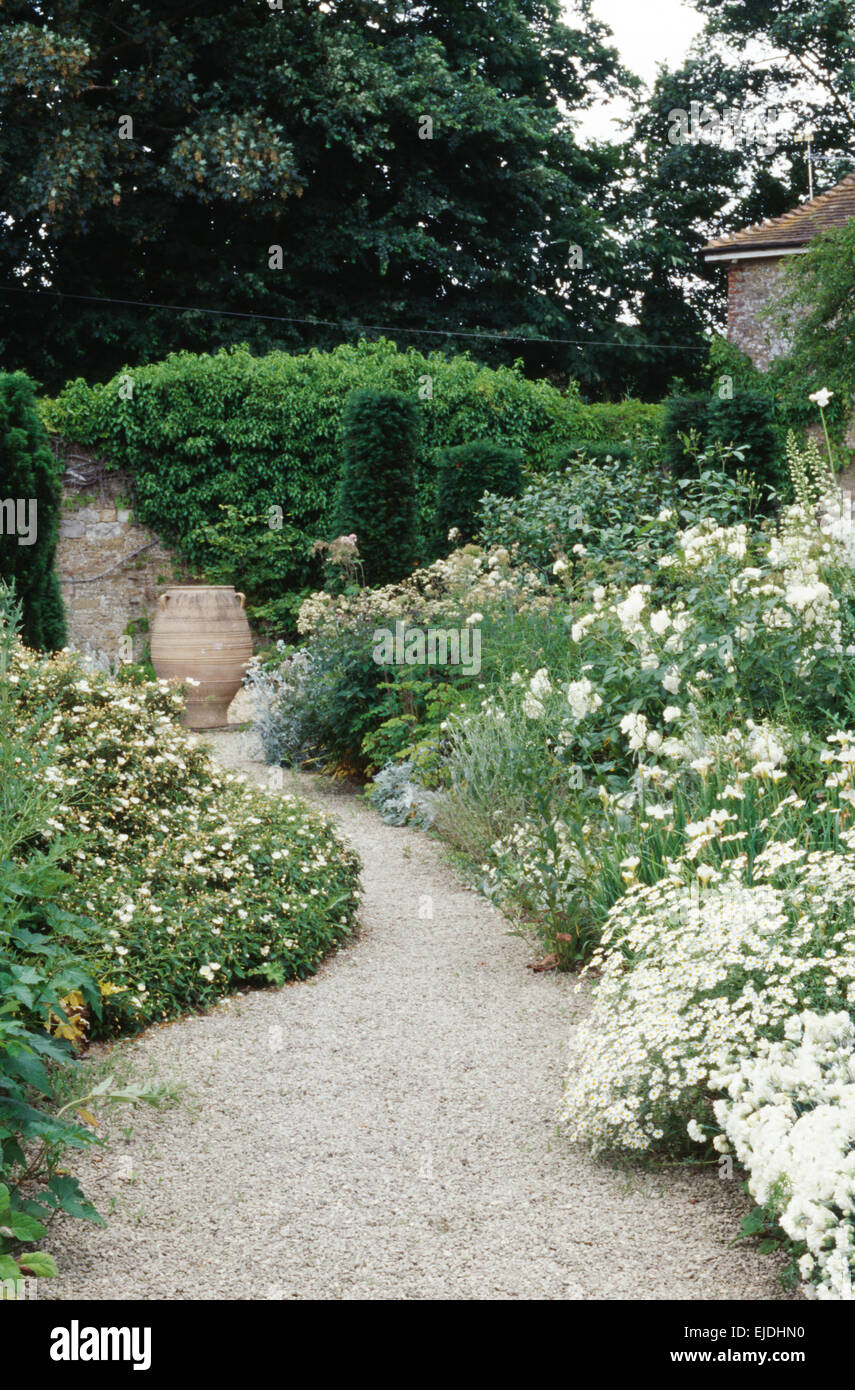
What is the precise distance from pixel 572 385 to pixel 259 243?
467 cm

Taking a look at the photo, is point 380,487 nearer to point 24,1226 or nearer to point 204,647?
point 204,647

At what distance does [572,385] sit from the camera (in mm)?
15852

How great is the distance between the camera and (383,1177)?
279 cm

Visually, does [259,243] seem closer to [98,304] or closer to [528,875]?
[98,304]

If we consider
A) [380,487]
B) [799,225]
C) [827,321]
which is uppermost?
[799,225]

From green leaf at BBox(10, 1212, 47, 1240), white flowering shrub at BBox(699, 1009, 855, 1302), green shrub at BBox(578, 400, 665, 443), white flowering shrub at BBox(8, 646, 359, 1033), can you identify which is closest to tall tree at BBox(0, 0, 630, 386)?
green shrub at BBox(578, 400, 665, 443)

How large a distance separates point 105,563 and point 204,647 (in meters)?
2.95

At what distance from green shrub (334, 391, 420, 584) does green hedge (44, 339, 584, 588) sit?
1646mm

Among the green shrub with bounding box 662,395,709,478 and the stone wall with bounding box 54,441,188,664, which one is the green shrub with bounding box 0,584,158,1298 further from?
the green shrub with bounding box 662,395,709,478

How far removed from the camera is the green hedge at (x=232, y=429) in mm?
11977

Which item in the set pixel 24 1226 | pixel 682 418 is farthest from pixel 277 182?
pixel 24 1226

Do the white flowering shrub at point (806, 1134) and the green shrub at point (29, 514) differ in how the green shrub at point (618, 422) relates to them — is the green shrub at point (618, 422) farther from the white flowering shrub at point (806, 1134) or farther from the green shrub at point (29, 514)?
the white flowering shrub at point (806, 1134)

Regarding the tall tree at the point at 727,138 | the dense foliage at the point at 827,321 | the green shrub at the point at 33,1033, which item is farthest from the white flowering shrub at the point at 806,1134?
the tall tree at the point at 727,138

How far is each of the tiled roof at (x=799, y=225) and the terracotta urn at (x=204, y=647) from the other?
11.4m
